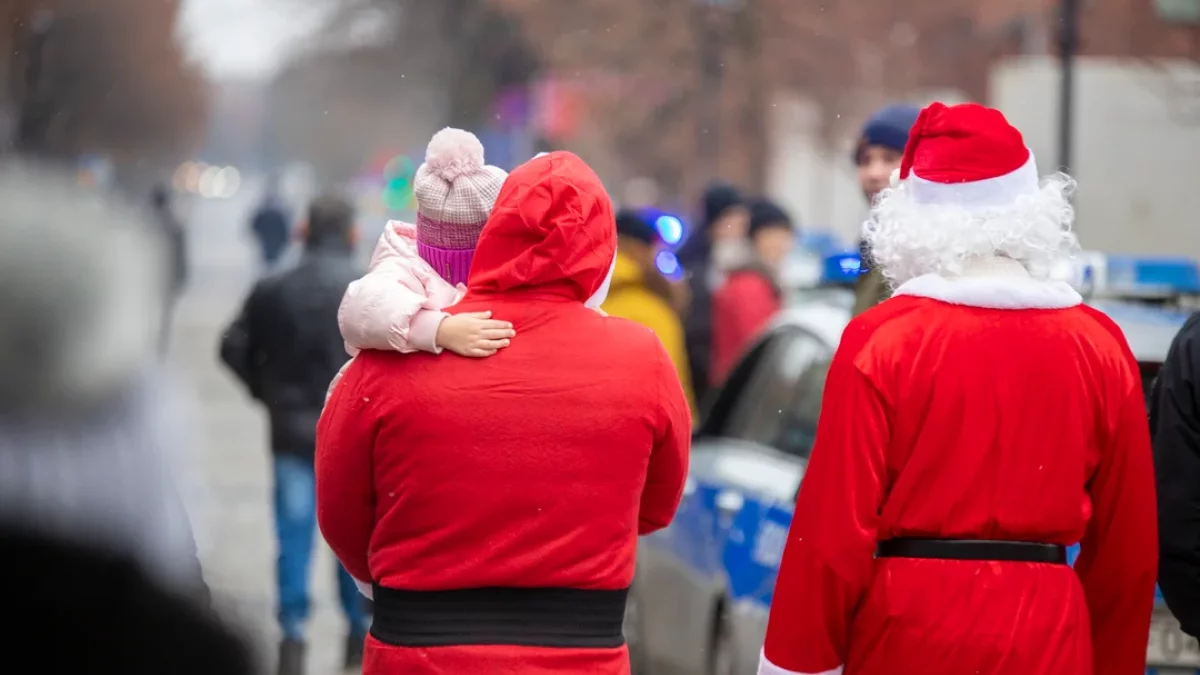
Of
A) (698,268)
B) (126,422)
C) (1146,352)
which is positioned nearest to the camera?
(1146,352)

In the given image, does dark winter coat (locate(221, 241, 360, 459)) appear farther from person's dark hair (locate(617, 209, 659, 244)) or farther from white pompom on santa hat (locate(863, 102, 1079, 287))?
white pompom on santa hat (locate(863, 102, 1079, 287))

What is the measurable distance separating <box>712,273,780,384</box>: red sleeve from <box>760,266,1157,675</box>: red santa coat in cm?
667

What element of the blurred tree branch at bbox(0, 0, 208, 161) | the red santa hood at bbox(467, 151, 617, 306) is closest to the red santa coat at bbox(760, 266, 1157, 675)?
the red santa hood at bbox(467, 151, 617, 306)

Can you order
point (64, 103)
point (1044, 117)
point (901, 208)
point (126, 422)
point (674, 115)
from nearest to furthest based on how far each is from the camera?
1. point (901, 208)
2. point (126, 422)
3. point (64, 103)
4. point (1044, 117)
5. point (674, 115)

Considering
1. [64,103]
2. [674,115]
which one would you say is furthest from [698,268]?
[674,115]

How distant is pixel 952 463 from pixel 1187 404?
66cm

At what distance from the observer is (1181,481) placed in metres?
3.67

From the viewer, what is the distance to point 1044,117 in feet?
55.2

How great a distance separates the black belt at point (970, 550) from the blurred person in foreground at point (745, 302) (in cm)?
657

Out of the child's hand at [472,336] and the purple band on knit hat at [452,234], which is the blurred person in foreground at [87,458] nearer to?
the purple band on knit hat at [452,234]

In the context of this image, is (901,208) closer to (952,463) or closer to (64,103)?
(952,463)

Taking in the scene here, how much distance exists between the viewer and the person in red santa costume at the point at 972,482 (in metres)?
3.26

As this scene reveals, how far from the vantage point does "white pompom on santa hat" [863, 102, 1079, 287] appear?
3.40 metres

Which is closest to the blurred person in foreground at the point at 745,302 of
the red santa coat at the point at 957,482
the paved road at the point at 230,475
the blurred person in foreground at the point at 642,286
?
the blurred person in foreground at the point at 642,286
